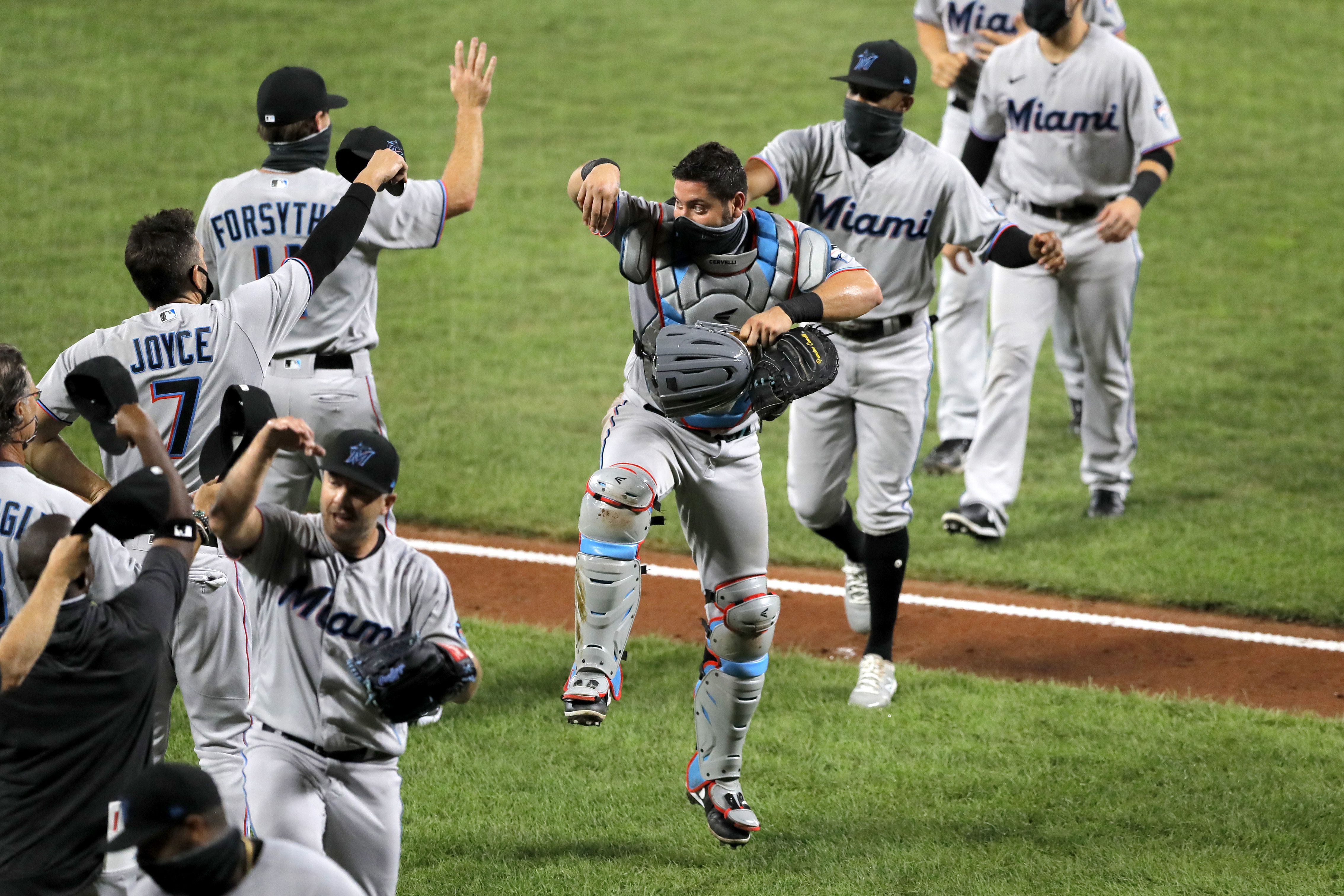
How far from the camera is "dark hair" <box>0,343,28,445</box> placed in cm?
429

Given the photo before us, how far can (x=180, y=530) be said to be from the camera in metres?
4.29

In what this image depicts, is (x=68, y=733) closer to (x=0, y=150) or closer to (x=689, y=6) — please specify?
(x=0, y=150)

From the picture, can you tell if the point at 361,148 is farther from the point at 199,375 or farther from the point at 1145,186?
the point at 1145,186

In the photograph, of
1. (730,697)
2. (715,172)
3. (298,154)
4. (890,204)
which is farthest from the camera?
(890,204)

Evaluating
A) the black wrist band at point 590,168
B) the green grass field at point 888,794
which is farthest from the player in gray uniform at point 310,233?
the green grass field at point 888,794

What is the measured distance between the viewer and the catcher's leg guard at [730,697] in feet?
19.0

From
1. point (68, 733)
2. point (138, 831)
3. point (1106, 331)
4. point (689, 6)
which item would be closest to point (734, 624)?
→ point (68, 733)

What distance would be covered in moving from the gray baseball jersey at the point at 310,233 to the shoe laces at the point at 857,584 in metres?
2.95

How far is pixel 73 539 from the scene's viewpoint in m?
3.90

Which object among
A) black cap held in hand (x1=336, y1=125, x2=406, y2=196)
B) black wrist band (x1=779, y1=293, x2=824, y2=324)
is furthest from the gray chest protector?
black cap held in hand (x1=336, y1=125, x2=406, y2=196)

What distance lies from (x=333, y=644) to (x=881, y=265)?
12.4ft

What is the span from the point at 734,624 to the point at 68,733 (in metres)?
2.49

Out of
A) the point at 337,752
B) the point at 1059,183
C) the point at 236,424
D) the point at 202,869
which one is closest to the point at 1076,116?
the point at 1059,183

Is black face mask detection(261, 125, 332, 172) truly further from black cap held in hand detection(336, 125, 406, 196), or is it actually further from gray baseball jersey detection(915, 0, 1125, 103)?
gray baseball jersey detection(915, 0, 1125, 103)
